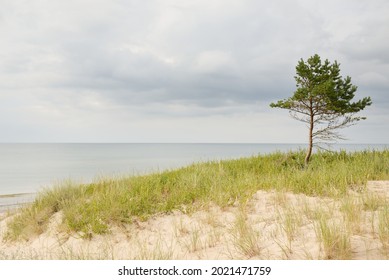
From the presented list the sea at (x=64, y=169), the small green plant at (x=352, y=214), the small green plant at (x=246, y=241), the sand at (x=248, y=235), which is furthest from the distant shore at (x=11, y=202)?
the small green plant at (x=352, y=214)

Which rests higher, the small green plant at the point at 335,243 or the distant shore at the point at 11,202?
the small green plant at the point at 335,243

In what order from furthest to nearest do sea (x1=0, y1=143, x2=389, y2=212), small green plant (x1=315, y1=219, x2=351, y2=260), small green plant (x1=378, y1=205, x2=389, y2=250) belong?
sea (x1=0, y1=143, x2=389, y2=212)
small green plant (x1=378, y1=205, x2=389, y2=250)
small green plant (x1=315, y1=219, x2=351, y2=260)

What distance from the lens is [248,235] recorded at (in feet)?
16.6

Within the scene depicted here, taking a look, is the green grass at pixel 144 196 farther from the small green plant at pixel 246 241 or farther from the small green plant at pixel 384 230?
the small green plant at pixel 384 230

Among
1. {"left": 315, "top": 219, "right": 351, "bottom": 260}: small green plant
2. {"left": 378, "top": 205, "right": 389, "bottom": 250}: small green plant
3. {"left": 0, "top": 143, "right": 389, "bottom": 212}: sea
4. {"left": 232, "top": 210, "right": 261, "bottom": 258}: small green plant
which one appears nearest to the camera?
{"left": 315, "top": 219, "right": 351, "bottom": 260}: small green plant

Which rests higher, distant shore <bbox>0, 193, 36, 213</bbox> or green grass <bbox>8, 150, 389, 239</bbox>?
green grass <bbox>8, 150, 389, 239</bbox>

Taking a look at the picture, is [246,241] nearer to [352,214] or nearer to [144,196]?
[352,214]

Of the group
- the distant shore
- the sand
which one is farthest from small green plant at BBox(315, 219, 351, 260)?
the distant shore

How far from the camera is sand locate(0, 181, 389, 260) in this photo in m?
4.55

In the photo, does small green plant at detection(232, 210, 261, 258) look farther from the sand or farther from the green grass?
the green grass

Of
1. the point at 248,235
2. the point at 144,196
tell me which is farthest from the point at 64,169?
the point at 248,235

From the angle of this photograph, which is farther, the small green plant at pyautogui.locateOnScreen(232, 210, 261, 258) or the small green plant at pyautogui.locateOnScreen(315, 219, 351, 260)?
the small green plant at pyautogui.locateOnScreen(232, 210, 261, 258)

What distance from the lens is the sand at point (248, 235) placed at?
4.55m

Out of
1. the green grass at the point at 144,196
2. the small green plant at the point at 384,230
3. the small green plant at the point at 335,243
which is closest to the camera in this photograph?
the small green plant at the point at 335,243
